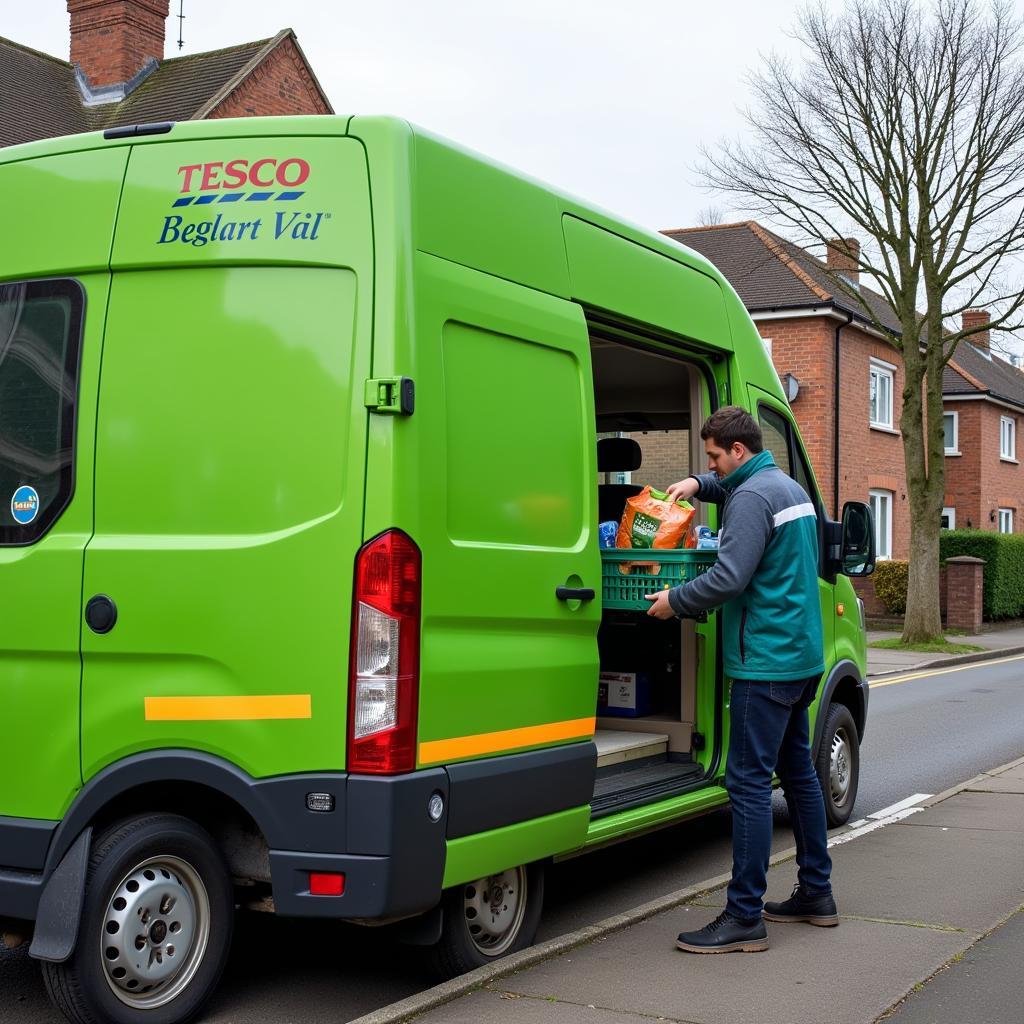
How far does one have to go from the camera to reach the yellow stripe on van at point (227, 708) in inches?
161

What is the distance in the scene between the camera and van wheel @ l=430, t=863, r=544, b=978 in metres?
4.58

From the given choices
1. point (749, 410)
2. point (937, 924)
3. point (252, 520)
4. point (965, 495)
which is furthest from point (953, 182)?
point (252, 520)

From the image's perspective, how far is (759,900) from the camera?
5117 millimetres

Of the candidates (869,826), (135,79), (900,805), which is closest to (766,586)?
(869,826)

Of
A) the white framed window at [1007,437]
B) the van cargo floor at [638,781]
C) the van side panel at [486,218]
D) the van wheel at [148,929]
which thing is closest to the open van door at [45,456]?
the van wheel at [148,929]

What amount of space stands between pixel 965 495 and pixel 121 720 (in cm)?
3769

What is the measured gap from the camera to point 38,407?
448cm

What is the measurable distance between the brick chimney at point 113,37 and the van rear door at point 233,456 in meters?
23.3

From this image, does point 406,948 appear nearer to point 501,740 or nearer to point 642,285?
point 501,740

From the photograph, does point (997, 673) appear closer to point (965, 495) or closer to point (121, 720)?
point (121, 720)

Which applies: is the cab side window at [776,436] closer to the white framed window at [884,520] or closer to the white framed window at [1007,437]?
the white framed window at [884,520]

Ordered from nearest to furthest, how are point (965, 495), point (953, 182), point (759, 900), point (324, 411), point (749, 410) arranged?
point (324, 411), point (759, 900), point (749, 410), point (953, 182), point (965, 495)

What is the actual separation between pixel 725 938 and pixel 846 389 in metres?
26.3

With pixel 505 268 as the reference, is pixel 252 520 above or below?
below
